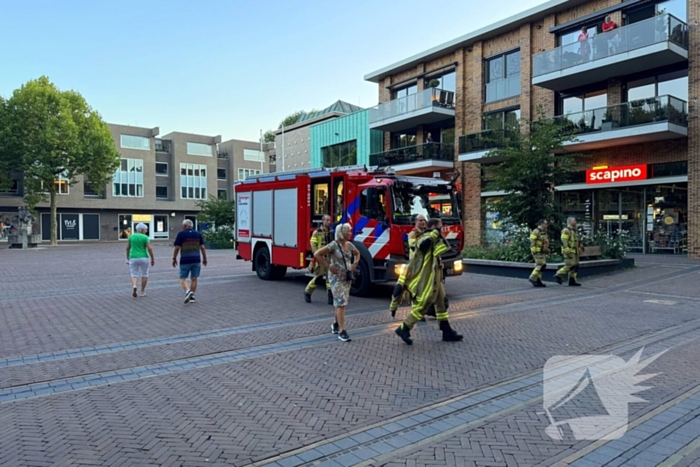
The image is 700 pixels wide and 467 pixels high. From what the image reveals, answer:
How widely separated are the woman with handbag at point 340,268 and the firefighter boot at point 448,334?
1.32 m

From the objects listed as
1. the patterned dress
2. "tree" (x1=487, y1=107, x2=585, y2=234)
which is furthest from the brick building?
the patterned dress

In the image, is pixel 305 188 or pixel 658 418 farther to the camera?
pixel 305 188

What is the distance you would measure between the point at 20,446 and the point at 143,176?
53.7 metres

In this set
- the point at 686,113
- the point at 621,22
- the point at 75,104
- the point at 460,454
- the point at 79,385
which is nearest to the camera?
the point at 460,454

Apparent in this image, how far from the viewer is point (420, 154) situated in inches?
1062

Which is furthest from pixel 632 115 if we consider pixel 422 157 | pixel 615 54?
pixel 422 157

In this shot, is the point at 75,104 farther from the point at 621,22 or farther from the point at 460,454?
the point at 460,454

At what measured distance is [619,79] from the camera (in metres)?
20.1

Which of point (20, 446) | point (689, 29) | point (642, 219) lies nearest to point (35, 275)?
point (20, 446)

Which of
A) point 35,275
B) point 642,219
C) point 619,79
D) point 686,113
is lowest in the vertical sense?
point 35,275

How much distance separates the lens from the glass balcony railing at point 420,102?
2622cm

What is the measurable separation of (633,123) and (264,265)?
14624mm

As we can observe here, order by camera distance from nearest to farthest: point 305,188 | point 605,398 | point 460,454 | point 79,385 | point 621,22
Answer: point 460,454, point 605,398, point 79,385, point 305,188, point 621,22

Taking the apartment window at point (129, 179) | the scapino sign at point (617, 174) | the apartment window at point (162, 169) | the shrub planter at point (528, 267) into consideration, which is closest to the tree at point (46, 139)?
the apartment window at point (129, 179)
